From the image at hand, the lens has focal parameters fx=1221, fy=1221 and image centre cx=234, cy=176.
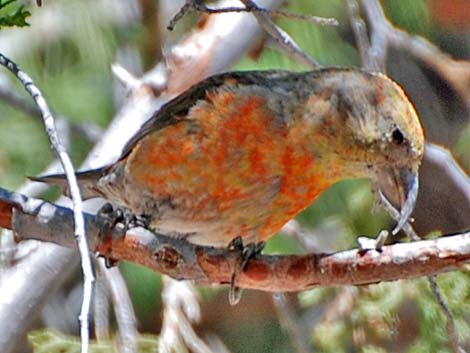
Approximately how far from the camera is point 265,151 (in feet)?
8.98

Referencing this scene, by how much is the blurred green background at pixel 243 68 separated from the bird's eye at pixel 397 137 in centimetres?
120

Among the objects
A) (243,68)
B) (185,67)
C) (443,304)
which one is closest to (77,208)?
(443,304)

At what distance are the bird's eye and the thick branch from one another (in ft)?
1.15

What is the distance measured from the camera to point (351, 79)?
9.31 ft

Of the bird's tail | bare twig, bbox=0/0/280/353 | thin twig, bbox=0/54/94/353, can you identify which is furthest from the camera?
bare twig, bbox=0/0/280/353

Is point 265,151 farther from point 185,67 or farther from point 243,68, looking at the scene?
point 243,68

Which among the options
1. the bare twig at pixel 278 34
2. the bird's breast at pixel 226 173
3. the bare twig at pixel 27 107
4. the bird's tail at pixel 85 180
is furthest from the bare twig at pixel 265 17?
the bare twig at pixel 27 107

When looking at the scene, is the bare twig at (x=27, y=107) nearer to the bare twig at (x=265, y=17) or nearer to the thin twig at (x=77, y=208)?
the bare twig at (x=265, y=17)

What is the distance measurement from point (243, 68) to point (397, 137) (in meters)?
1.86

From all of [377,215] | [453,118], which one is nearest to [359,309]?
[377,215]

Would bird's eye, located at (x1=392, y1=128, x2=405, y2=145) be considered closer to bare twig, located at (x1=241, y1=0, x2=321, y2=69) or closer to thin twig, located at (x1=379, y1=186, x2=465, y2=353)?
thin twig, located at (x1=379, y1=186, x2=465, y2=353)

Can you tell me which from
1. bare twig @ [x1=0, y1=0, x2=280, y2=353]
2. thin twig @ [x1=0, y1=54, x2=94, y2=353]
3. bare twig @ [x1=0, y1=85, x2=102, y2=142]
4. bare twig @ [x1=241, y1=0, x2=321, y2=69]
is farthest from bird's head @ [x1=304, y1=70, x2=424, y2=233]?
bare twig @ [x1=0, y1=85, x2=102, y2=142]

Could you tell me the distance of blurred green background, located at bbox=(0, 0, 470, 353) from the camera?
13.6 ft

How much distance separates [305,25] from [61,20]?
918mm
